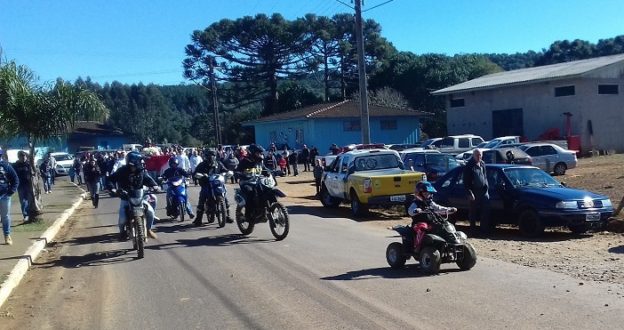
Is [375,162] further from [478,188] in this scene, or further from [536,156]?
[536,156]

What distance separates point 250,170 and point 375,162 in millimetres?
5769

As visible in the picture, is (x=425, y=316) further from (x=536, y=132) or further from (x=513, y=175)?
(x=536, y=132)

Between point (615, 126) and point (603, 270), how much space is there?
37.7 meters

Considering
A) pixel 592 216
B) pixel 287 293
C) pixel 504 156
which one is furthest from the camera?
pixel 504 156

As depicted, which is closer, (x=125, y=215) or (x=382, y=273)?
(x=382, y=273)

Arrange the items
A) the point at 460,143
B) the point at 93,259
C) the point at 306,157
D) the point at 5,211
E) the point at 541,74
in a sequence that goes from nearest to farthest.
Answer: the point at 93,259 → the point at 5,211 → the point at 460,143 → the point at 306,157 → the point at 541,74

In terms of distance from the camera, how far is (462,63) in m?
69.6

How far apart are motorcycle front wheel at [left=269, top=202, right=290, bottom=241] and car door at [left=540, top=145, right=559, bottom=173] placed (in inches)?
743

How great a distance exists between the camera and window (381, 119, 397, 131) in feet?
171

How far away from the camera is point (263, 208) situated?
13570mm

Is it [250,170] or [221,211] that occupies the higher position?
[250,170]

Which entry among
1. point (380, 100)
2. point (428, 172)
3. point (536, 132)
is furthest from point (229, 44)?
point (428, 172)

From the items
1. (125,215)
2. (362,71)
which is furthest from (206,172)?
(362,71)

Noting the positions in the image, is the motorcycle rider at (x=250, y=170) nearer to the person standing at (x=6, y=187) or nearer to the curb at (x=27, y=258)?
the curb at (x=27, y=258)
